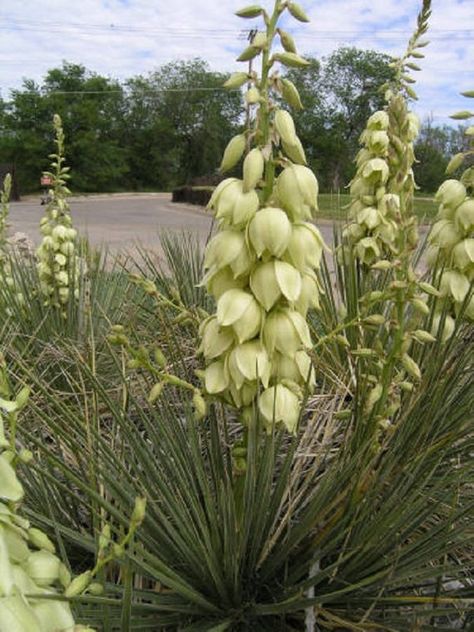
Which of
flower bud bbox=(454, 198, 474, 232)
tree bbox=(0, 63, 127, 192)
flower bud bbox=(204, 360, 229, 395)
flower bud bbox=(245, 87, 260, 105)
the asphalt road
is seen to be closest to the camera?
flower bud bbox=(245, 87, 260, 105)

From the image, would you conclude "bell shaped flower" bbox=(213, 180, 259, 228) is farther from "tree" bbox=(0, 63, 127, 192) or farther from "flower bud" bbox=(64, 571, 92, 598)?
"tree" bbox=(0, 63, 127, 192)

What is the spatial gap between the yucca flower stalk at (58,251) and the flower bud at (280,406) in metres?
1.59

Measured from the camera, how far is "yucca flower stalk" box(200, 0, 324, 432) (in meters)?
0.78

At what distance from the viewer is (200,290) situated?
227 cm

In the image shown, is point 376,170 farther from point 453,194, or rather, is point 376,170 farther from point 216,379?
point 216,379

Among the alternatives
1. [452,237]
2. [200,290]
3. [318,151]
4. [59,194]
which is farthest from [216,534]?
[318,151]

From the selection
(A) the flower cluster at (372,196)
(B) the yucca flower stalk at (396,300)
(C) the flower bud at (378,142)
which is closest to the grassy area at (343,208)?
(A) the flower cluster at (372,196)

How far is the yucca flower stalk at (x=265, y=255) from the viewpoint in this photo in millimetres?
781

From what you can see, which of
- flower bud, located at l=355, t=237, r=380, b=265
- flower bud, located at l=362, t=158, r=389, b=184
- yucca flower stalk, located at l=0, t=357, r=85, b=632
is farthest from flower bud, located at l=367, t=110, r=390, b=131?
yucca flower stalk, located at l=0, t=357, r=85, b=632

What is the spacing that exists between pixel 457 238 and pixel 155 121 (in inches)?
1304

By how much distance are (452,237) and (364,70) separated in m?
32.0

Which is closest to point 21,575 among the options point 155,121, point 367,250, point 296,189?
point 296,189

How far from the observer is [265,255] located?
813mm

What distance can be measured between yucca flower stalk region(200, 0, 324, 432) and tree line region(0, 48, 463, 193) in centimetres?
2304
